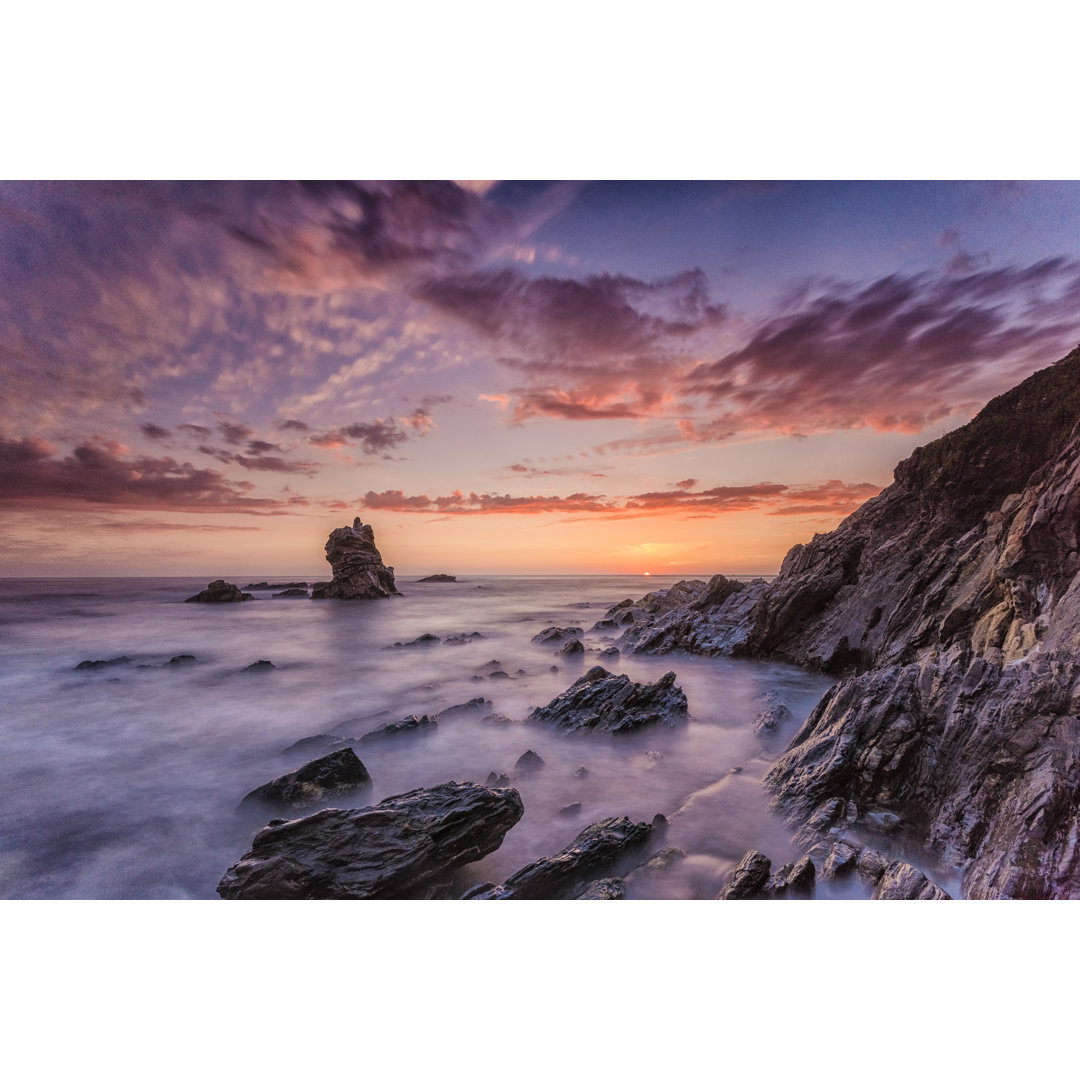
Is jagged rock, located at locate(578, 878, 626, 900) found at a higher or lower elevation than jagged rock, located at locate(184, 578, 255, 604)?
lower

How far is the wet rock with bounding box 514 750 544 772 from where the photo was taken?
503 centimetres

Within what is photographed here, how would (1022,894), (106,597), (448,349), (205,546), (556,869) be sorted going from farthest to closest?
1. (106,597)
2. (205,546)
3. (448,349)
4. (556,869)
5. (1022,894)

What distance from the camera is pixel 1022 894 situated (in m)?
3.20

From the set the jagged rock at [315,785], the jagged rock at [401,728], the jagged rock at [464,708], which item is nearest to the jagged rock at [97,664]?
the jagged rock at [315,785]

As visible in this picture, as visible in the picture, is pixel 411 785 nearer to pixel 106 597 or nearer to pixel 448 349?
pixel 448 349

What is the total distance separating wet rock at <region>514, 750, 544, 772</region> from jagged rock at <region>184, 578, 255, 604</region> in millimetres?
9243

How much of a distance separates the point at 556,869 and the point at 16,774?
18.2 feet

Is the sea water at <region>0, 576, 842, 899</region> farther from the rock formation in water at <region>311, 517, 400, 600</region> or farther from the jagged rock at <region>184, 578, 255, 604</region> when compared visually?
the jagged rock at <region>184, 578, 255, 604</region>

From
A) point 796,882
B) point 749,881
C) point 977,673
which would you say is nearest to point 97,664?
point 749,881

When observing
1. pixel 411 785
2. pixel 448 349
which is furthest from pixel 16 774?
pixel 448 349

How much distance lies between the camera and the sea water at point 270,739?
3.85 m

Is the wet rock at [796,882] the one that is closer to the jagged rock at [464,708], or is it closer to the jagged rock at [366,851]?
the jagged rock at [366,851]

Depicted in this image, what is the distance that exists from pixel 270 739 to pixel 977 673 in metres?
7.24

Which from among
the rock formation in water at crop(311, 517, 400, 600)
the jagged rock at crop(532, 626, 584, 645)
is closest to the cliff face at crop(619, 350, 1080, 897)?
the jagged rock at crop(532, 626, 584, 645)
